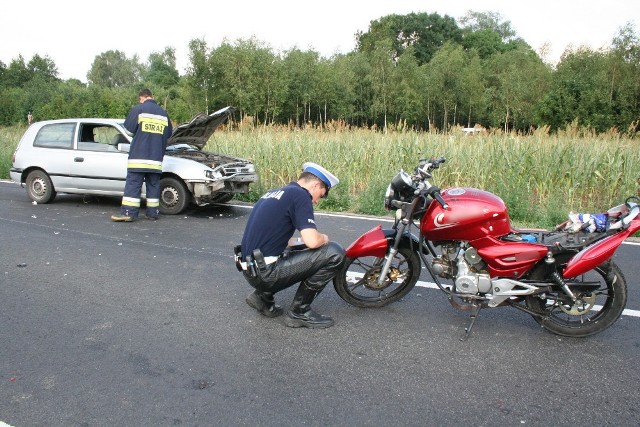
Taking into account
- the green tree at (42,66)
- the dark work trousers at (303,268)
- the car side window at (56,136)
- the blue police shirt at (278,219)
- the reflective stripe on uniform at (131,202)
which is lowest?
the dark work trousers at (303,268)

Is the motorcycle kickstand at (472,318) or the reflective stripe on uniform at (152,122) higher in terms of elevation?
the reflective stripe on uniform at (152,122)

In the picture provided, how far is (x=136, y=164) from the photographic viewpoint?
27.5 feet

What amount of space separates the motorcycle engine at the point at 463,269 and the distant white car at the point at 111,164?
17.7 ft

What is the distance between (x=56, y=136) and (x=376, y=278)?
25.4ft

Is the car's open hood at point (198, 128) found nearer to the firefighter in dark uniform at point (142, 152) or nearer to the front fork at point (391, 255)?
the firefighter in dark uniform at point (142, 152)

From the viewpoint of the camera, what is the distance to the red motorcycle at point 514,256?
3990 mm

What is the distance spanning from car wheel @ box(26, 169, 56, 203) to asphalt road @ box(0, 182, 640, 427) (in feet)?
15.2

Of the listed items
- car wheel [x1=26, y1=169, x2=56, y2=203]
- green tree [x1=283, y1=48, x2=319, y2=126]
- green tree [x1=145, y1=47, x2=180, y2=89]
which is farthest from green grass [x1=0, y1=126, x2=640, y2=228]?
green tree [x1=145, y1=47, x2=180, y2=89]

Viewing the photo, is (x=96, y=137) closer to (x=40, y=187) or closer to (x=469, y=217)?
(x=40, y=187)

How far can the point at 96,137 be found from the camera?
9766mm

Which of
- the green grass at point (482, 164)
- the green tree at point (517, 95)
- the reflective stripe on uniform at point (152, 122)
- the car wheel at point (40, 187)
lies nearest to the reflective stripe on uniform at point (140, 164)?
the reflective stripe on uniform at point (152, 122)

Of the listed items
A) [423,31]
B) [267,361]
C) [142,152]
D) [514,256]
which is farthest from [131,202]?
[423,31]

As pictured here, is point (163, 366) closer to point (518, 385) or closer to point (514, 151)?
point (518, 385)

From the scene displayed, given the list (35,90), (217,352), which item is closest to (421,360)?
(217,352)
